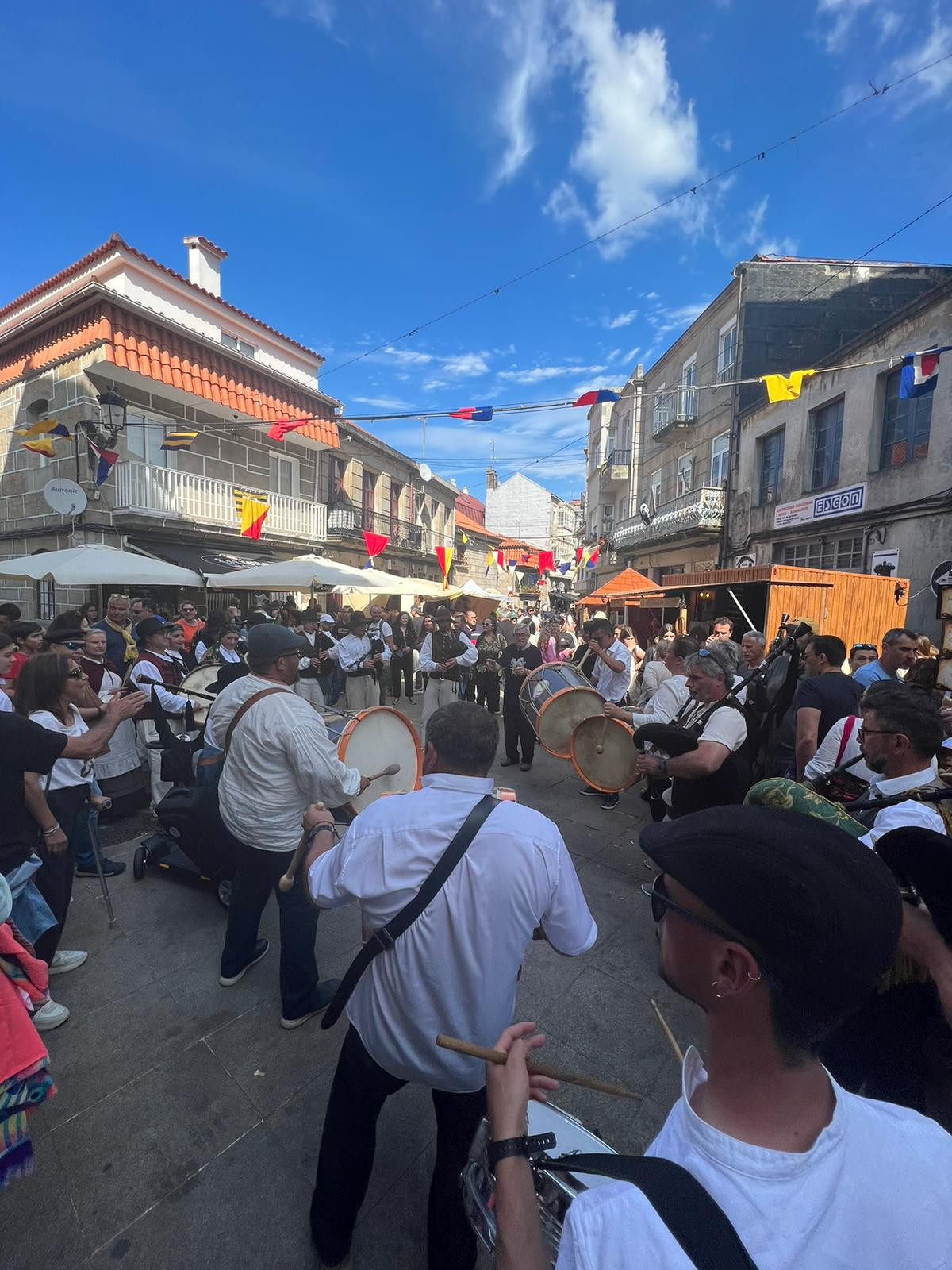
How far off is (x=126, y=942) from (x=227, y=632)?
139 inches

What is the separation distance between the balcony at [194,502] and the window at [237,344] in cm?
435

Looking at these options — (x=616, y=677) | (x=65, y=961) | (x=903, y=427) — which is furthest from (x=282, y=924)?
(x=903, y=427)

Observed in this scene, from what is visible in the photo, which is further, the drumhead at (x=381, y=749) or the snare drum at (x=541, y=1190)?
the drumhead at (x=381, y=749)

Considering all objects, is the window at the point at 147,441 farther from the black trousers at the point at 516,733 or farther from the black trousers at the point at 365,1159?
the black trousers at the point at 365,1159

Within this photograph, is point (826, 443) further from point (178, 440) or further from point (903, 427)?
point (178, 440)

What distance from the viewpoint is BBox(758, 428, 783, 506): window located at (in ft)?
51.1

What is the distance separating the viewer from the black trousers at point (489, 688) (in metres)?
7.96

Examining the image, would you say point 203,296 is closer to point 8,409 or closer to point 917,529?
point 8,409

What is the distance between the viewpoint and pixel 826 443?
1409cm

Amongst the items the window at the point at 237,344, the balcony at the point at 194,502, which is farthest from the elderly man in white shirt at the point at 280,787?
the window at the point at 237,344

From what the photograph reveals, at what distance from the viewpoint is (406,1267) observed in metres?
1.76

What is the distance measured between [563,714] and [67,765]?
150 inches

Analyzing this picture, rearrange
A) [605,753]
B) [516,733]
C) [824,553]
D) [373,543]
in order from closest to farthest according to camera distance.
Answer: [605,753] → [516,733] → [373,543] → [824,553]

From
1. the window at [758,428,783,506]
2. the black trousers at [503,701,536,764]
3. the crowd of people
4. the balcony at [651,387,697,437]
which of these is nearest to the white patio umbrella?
the crowd of people
